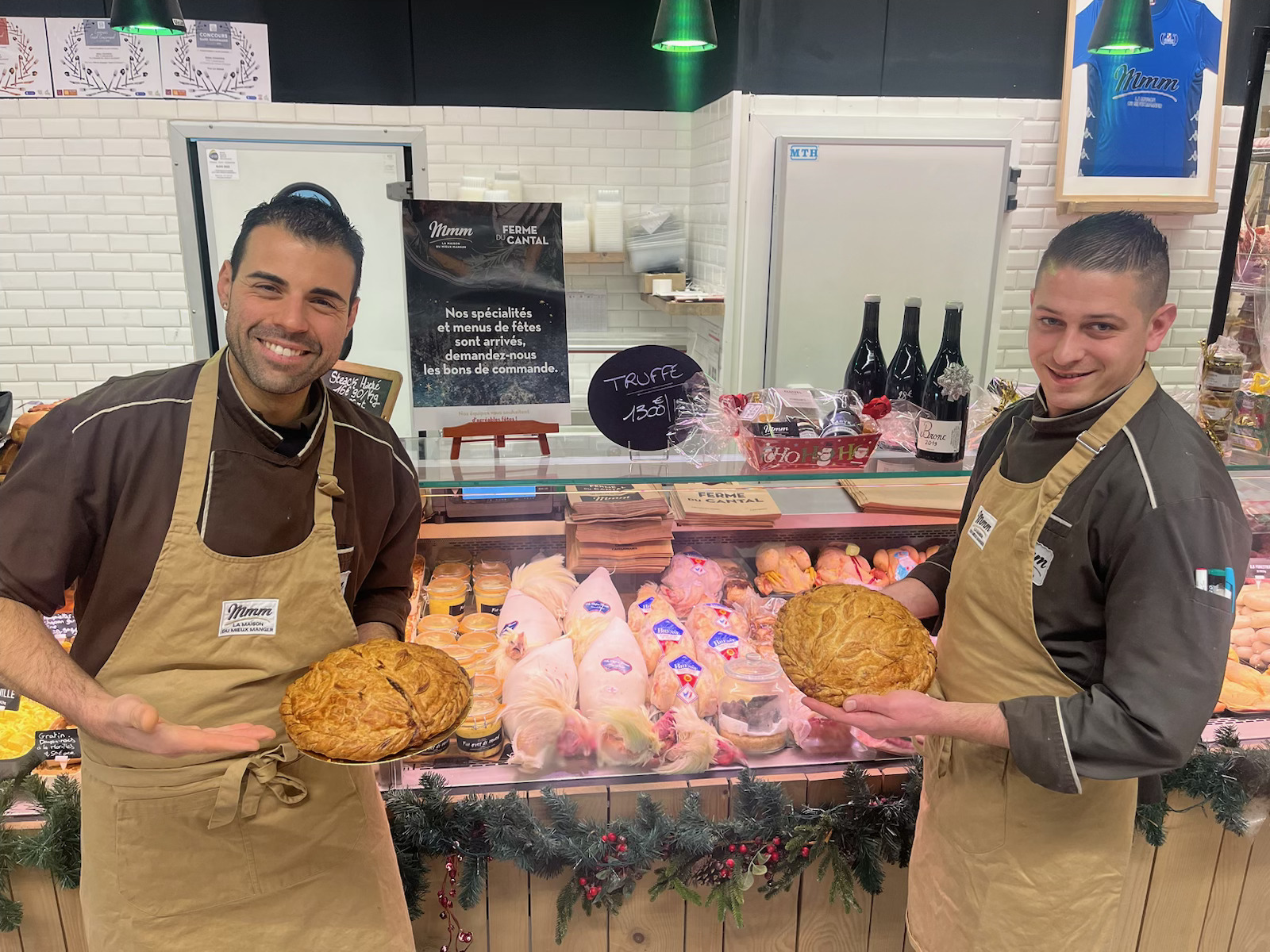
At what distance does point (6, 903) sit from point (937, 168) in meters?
4.80

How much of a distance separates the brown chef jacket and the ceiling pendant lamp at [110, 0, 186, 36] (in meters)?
2.64

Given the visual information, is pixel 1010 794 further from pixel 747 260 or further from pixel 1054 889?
pixel 747 260

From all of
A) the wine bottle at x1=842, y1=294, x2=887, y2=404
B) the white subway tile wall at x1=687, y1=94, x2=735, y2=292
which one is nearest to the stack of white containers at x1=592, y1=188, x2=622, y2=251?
the white subway tile wall at x1=687, y1=94, x2=735, y2=292

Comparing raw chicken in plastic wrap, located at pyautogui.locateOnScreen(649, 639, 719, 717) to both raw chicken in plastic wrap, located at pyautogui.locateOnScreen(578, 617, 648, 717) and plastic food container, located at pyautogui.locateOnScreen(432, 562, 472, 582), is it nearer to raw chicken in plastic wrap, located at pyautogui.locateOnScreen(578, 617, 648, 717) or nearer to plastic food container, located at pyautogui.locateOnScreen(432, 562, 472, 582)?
raw chicken in plastic wrap, located at pyautogui.locateOnScreen(578, 617, 648, 717)

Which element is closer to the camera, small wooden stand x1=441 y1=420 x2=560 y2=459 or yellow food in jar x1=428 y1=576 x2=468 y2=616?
small wooden stand x1=441 y1=420 x2=560 y2=459


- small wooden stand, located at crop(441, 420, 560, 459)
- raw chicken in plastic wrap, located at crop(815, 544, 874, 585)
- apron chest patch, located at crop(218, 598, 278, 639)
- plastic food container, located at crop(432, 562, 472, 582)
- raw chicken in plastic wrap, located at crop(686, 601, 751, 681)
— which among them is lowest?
raw chicken in plastic wrap, located at crop(686, 601, 751, 681)

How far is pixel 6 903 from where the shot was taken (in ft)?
6.03

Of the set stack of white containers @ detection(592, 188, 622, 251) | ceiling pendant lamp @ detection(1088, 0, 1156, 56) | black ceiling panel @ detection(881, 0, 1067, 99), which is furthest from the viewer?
stack of white containers @ detection(592, 188, 622, 251)

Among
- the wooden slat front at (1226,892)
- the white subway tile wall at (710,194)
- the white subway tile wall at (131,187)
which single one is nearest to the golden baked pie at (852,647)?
the wooden slat front at (1226,892)

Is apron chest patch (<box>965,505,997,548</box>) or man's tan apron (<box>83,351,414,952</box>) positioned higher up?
apron chest patch (<box>965,505,997,548</box>)

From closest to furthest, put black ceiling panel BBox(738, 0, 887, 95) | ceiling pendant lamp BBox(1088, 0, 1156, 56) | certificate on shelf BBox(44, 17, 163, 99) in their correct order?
ceiling pendant lamp BBox(1088, 0, 1156, 56)
black ceiling panel BBox(738, 0, 887, 95)
certificate on shelf BBox(44, 17, 163, 99)

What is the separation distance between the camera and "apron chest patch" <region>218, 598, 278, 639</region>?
57.6 inches

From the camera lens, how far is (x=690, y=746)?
2.03 m

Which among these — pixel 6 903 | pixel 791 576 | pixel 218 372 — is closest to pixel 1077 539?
pixel 791 576
